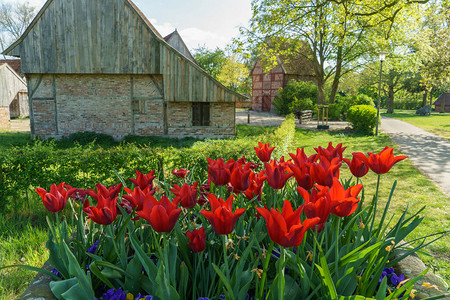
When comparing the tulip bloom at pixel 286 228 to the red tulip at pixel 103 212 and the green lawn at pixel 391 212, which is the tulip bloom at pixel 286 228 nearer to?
the red tulip at pixel 103 212

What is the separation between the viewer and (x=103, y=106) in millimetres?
16375

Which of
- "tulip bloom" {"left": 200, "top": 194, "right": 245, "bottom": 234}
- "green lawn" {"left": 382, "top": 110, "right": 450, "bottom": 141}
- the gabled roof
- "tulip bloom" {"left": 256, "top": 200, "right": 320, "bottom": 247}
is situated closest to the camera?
"tulip bloom" {"left": 256, "top": 200, "right": 320, "bottom": 247}

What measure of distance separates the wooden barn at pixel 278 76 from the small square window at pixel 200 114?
16.2 metres

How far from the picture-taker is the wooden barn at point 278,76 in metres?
32.7

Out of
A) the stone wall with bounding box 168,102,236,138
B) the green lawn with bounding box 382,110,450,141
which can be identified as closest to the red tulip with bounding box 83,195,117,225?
the stone wall with bounding box 168,102,236,138

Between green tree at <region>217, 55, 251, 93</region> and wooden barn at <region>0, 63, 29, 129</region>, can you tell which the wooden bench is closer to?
green tree at <region>217, 55, 251, 93</region>

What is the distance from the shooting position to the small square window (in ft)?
56.2

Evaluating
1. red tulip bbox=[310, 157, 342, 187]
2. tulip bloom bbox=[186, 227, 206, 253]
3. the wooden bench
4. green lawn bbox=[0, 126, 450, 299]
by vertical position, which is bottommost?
green lawn bbox=[0, 126, 450, 299]

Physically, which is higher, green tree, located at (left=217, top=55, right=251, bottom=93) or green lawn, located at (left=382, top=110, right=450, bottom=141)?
green tree, located at (left=217, top=55, right=251, bottom=93)

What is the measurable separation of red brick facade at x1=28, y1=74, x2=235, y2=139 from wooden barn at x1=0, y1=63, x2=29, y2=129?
453 inches

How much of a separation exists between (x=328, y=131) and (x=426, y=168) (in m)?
9.98

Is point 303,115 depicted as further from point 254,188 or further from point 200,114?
point 254,188

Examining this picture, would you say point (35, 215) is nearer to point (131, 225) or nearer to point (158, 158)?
point (158, 158)

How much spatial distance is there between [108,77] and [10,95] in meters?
17.6
